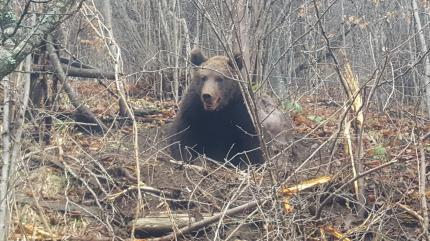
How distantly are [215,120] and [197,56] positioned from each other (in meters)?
0.99

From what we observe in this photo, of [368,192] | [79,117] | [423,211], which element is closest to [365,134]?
[368,192]

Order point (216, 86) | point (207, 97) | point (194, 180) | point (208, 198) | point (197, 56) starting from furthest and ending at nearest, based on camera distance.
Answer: point (197, 56) < point (216, 86) < point (207, 97) < point (194, 180) < point (208, 198)

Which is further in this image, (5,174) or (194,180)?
(194,180)

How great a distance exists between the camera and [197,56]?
9.21 meters

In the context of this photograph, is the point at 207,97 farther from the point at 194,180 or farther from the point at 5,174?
the point at 5,174

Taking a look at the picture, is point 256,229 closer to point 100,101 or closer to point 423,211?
point 423,211

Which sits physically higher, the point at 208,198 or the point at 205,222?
the point at 208,198

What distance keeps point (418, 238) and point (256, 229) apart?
4.84 ft

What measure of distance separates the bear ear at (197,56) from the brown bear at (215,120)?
25 cm

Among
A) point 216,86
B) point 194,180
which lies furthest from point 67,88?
point 194,180

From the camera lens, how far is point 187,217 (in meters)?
6.19

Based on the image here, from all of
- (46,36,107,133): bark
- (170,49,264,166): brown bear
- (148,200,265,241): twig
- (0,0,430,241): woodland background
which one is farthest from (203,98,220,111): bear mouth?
(148,200,265,241): twig

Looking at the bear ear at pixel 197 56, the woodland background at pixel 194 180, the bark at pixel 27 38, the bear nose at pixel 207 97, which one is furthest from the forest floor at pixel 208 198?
the bark at pixel 27 38

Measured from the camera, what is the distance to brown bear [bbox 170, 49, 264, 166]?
8.55m
